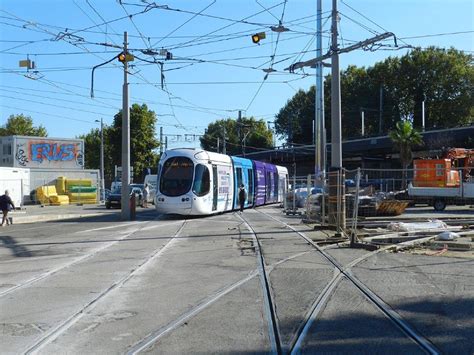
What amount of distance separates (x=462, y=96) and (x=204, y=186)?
202 feet

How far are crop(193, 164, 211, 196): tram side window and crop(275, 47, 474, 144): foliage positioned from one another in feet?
182

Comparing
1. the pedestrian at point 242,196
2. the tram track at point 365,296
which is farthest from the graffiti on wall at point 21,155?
the tram track at point 365,296

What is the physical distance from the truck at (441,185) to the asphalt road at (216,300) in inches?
784

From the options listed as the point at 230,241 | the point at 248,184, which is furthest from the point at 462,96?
the point at 230,241

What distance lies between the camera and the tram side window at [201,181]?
80.6 ft

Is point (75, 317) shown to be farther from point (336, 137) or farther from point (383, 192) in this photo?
point (383, 192)

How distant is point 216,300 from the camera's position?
796cm

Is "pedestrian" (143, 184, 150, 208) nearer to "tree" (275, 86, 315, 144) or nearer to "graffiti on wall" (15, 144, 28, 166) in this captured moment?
"graffiti on wall" (15, 144, 28, 166)

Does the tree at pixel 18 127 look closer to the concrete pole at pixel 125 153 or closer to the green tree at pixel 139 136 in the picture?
the green tree at pixel 139 136

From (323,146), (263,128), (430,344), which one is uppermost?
(263,128)

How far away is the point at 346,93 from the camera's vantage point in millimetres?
87250

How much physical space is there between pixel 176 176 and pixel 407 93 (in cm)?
6383

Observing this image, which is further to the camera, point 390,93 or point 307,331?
point 390,93

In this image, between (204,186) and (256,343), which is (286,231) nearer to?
(204,186)
